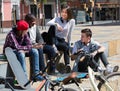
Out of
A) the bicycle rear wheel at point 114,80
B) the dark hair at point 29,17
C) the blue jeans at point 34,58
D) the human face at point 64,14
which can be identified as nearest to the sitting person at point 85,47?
the bicycle rear wheel at point 114,80

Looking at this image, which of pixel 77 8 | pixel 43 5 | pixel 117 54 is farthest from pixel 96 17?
pixel 117 54

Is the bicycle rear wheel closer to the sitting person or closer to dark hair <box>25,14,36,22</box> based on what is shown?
the sitting person

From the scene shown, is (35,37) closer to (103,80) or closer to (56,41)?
(56,41)

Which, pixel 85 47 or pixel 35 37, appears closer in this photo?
pixel 85 47

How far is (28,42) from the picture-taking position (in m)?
9.01

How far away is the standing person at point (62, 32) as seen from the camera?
1024 centimetres

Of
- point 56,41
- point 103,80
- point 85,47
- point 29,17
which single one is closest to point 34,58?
point 29,17

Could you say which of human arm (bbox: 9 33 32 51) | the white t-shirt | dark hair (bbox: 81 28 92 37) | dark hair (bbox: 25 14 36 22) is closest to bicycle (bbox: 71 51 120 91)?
dark hair (bbox: 81 28 92 37)

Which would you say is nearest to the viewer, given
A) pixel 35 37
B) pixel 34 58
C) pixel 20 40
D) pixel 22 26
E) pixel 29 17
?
pixel 22 26

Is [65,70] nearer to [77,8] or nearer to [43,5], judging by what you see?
[43,5]

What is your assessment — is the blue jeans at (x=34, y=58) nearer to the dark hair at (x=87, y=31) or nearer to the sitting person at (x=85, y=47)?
the sitting person at (x=85, y=47)

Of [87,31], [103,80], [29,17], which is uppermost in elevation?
[29,17]

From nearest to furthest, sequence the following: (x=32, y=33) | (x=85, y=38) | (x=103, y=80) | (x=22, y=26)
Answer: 1. (x=103, y=80)
2. (x=85, y=38)
3. (x=22, y=26)
4. (x=32, y=33)

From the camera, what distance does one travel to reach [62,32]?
1052 cm
